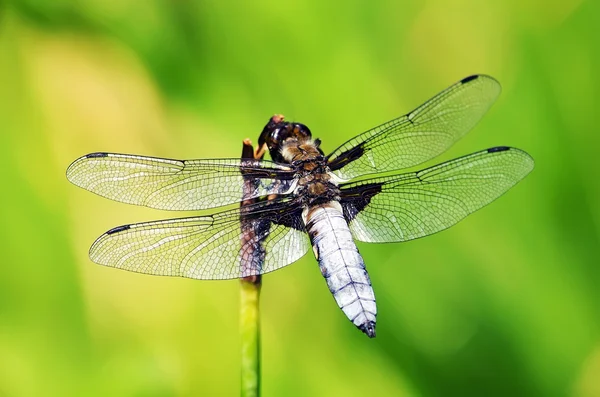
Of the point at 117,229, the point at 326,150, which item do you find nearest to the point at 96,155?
the point at 117,229

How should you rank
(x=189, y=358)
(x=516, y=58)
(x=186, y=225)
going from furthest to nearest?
(x=516, y=58) → (x=189, y=358) → (x=186, y=225)

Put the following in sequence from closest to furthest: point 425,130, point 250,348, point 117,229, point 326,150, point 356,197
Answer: point 250,348, point 117,229, point 356,197, point 425,130, point 326,150

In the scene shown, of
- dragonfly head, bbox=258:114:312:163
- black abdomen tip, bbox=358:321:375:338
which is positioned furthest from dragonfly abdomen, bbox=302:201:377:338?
dragonfly head, bbox=258:114:312:163

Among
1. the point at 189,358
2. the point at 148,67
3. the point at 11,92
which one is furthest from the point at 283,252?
the point at 11,92

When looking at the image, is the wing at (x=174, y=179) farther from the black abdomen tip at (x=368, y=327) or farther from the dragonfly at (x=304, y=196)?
the black abdomen tip at (x=368, y=327)

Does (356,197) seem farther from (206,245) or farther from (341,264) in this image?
(206,245)

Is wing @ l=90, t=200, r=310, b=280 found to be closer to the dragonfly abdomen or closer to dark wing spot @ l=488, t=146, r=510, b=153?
the dragonfly abdomen

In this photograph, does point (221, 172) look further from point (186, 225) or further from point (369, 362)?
point (369, 362)
